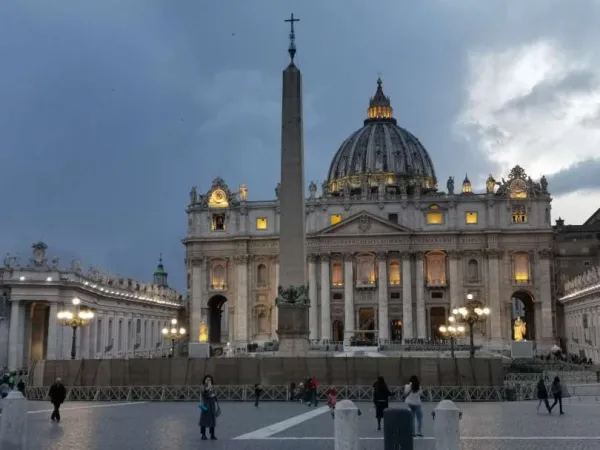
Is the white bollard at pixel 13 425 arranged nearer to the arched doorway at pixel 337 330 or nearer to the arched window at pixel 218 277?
the arched doorway at pixel 337 330

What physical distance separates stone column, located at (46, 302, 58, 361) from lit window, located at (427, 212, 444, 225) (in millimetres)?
45398

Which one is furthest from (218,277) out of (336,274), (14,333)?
(14,333)

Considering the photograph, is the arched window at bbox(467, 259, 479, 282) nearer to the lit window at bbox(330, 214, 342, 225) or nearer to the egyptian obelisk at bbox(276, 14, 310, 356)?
the lit window at bbox(330, 214, 342, 225)

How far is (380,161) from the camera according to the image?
11988 centimetres

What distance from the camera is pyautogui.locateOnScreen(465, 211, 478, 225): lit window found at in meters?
90.8

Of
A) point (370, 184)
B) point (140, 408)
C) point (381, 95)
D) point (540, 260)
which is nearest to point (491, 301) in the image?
point (540, 260)

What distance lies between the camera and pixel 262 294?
306ft

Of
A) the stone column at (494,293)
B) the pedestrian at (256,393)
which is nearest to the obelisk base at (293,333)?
the pedestrian at (256,393)

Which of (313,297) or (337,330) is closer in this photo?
(313,297)

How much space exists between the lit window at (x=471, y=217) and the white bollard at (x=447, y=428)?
79895 mm

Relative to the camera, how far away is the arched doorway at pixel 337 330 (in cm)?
9206

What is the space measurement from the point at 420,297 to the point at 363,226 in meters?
9.95

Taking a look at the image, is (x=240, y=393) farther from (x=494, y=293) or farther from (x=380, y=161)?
(x=380, y=161)

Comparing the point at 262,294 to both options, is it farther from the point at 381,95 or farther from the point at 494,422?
the point at 494,422
